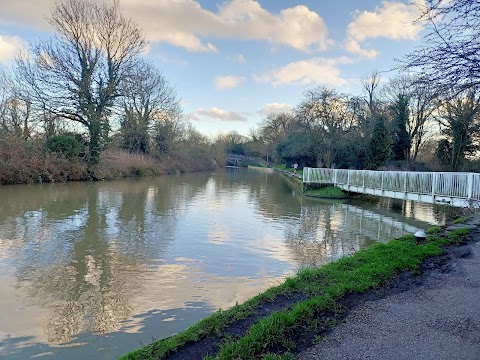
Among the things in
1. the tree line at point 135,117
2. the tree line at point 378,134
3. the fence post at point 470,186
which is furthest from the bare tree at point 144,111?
the fence post at point 470,186

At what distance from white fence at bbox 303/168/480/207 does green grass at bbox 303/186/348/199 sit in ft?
1.27

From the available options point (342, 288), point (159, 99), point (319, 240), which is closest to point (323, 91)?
point (159, 99)

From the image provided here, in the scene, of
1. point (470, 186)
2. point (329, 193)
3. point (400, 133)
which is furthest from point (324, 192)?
point (400, 133)

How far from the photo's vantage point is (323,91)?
30.4 meters

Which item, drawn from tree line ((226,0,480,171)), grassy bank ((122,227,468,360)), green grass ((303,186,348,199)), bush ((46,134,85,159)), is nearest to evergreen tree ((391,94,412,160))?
tree line ((226,0,480,171))

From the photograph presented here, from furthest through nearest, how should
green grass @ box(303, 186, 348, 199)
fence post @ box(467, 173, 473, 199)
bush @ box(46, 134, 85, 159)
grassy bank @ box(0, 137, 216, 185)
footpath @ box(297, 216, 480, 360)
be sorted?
1. bush @ box(46, 134, 85, 159)
2. green grass @ box(303, 186, 348, 199)
3. grassy bank @ box(0, 137, 216, 185)
4. fence post @ box(467, 173, 473, 199)
5. footpath @ box(297, 216, 480, 360)

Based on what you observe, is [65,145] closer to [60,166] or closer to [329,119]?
[60,166]

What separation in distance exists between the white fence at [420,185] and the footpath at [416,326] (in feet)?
25.0

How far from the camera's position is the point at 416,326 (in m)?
3.45

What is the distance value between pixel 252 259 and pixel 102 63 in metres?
23.9

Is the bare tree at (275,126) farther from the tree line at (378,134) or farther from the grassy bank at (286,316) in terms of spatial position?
the grassy bank at (286,316)

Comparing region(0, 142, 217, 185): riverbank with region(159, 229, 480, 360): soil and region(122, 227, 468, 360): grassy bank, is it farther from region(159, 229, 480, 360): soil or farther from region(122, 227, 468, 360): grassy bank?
region(159, 229, 480, 360): soil

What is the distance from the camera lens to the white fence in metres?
11.4

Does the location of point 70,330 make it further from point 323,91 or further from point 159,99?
point 159,99
